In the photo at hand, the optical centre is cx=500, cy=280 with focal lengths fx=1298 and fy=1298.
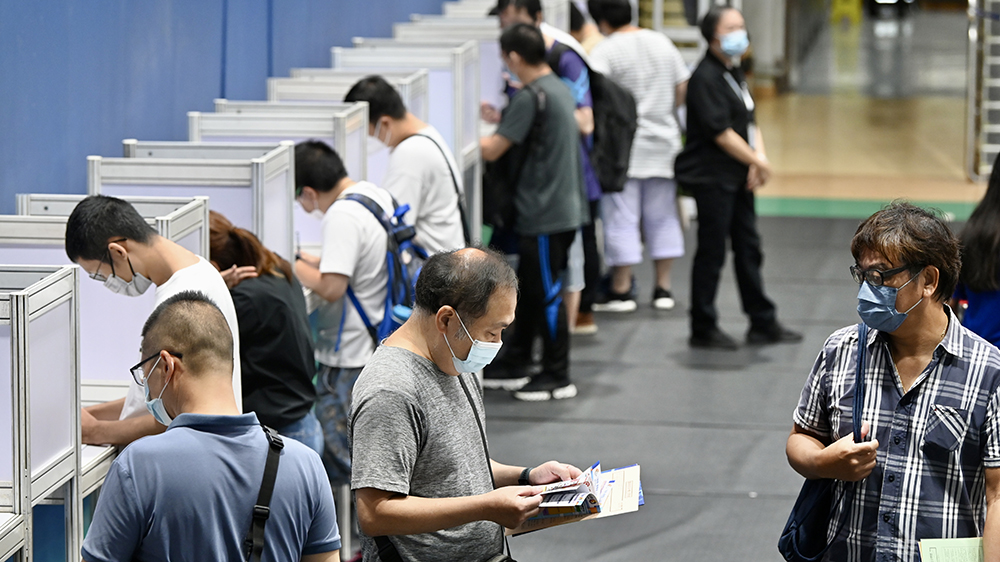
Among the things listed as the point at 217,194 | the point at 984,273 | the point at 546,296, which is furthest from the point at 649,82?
the point at 984,273

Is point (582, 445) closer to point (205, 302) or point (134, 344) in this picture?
point (134, 344)

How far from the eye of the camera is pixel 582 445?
6305mm

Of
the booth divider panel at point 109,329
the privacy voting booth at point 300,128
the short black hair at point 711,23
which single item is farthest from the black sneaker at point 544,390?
the booth divider panel at point 109,329

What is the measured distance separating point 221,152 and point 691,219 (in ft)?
25.1

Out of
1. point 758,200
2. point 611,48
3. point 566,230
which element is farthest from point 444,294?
point 758,200

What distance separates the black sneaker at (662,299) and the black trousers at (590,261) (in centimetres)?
65

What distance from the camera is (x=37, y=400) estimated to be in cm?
307

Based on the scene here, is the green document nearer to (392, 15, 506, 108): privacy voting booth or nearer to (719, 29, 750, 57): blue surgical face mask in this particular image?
(719, 29, 750, 57): blue surgical face mask

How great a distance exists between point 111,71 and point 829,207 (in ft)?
27.2

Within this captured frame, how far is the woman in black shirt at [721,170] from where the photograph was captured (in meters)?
7.38

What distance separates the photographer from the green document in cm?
277

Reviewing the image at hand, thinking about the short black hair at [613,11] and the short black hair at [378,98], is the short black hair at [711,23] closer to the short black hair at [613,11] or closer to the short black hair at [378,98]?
the short black hair at [613,11]

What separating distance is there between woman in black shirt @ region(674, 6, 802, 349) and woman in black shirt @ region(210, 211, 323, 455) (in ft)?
12.7

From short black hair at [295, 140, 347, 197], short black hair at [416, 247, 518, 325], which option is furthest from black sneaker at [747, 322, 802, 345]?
short black hair at [416, 247, 518, 325]
